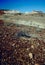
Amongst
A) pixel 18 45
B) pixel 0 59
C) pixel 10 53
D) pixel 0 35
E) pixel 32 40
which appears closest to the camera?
pixel 0 59

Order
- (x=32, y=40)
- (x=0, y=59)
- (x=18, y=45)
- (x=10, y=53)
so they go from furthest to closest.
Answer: (x=32, y=40) → (x=18, y=45) → (x=10, y=53) → (x=0, y=59)

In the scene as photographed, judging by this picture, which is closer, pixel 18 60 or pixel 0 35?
pixel 18 60

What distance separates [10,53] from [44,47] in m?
4.39

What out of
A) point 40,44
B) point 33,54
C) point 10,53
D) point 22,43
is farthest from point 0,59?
point 40,44

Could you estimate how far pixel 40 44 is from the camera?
19438mm

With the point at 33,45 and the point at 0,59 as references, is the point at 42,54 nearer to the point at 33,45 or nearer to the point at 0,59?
the point at 33,45

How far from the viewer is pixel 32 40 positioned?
20.4 metres

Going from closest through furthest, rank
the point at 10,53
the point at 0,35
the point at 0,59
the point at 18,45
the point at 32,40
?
the point at 0,59
the point at 10,53
the point at 18,45
the point at 32,40
the point at 0,35

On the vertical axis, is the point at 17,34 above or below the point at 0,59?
above

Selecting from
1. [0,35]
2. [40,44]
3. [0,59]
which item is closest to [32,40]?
[40,44]

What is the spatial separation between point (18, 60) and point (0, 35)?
7.29 meters

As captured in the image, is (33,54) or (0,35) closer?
(33,54)

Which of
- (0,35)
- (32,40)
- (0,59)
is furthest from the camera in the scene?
(0,35)

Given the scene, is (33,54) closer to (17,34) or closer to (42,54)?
(42,54)
